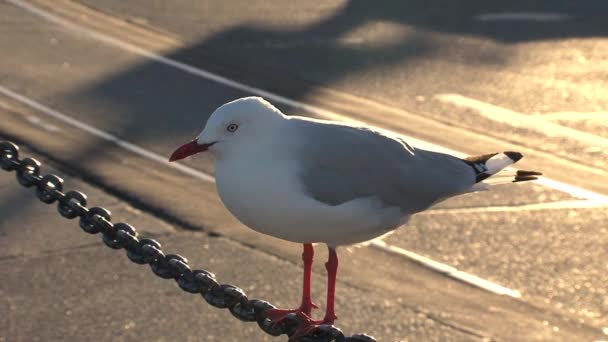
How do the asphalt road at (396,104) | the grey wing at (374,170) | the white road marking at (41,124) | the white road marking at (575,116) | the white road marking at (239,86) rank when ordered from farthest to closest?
1. the white road marking at (575,116)
2. the white road marking at (41,124)
3. the white road marking at (239,86)
4. the asphalt road at (396,104)
5. the grey wing at (374,170)

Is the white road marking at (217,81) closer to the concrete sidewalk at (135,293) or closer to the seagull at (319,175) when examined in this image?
the concrete sidewalk at (135,293)

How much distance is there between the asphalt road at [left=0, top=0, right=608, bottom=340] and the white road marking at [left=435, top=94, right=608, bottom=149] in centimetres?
3

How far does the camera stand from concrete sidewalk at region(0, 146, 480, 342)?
7.50m

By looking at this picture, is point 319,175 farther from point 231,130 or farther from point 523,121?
point 523,121

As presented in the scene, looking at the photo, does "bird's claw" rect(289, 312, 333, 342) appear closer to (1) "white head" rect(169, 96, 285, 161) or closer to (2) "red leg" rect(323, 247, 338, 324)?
(2) "red leg" rect(323, 247, 338, 324)

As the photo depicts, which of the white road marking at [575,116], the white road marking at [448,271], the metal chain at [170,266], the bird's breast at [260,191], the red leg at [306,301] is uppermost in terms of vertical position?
the bird's breast at [260,191]

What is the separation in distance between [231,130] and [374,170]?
676 millimetres

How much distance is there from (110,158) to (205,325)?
3.53 m

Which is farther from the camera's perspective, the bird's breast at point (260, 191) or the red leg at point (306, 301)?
the red leg at point (306, 301)

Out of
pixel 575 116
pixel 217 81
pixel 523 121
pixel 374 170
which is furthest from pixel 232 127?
pixel 217 81

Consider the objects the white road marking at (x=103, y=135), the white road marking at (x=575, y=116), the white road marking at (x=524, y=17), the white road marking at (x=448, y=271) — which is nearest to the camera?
the white road marking at (x=448, y=271)

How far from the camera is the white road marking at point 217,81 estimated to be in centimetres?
845

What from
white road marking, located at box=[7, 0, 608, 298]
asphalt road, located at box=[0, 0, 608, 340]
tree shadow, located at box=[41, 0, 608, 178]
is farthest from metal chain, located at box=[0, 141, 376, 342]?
tree shadow, located at box=[41, 0, 608, 178]

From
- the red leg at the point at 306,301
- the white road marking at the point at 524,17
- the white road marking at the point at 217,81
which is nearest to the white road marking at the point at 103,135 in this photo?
the white road marking at the point at 217,81
